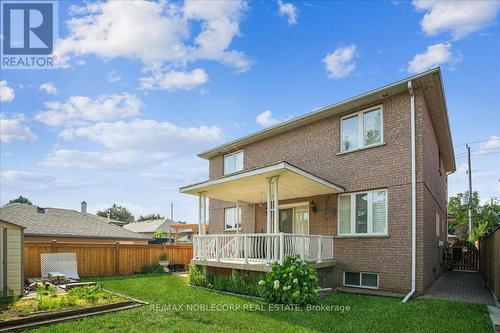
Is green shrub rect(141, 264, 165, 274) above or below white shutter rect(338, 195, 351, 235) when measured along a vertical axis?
below

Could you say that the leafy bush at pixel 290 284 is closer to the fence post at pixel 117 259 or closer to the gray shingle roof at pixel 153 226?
the fence post at pixel 117 259

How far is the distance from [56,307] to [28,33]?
7023mm

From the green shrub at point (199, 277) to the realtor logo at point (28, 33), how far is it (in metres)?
7.60

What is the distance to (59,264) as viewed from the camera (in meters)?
14.0

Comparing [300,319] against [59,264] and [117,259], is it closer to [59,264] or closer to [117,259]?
[59,264]

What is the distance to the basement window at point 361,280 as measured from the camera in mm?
10586

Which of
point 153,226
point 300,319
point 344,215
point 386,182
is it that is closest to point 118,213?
point 153,226

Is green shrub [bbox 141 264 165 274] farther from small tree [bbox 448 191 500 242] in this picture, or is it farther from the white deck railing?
small tree [bbox 448 191 500 242]

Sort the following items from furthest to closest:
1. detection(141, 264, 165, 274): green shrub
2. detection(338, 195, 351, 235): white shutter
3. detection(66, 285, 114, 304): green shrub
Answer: detection(141, 264, 165, 274): green shrub → detection(338, 195, 351, 235): white shutter → detection(66, 285, 114, 304): green shrub

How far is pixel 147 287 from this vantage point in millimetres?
11719

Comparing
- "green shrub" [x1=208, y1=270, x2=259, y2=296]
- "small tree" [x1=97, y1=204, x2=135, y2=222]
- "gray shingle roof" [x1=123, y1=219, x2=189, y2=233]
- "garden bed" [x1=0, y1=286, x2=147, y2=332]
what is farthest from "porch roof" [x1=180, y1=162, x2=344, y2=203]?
"small tree" [x1=97, y1=204, x2=135, y2=222]

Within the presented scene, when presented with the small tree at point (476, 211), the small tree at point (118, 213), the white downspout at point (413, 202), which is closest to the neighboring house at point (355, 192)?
the white downspout at point (413, 202)

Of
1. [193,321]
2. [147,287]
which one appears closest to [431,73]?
[193,321]

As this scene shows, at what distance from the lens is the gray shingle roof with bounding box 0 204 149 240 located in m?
19.1
